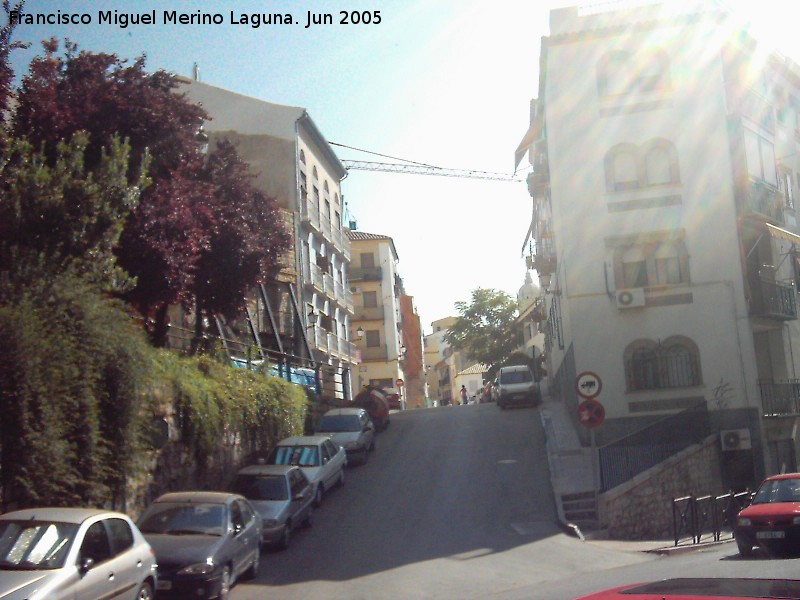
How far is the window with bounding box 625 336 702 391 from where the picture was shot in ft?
87.1

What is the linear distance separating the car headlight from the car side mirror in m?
2.54

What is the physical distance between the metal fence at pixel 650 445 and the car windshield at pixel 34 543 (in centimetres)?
1385

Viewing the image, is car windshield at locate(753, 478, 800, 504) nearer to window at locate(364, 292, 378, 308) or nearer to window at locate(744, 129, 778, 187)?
window at locate(744, 129, 778, 187)

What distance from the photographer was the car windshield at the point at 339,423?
27.1 meters

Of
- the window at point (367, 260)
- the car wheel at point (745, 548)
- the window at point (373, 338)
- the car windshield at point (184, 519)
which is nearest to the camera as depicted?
the car windshield at point (184, 519)

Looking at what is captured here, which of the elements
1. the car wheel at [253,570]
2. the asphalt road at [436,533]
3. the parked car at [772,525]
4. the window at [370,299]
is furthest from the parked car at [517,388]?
the window at [370,299]

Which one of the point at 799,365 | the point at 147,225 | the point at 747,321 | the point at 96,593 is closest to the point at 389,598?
the point at 96,593

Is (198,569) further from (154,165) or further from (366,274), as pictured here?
(366,274)

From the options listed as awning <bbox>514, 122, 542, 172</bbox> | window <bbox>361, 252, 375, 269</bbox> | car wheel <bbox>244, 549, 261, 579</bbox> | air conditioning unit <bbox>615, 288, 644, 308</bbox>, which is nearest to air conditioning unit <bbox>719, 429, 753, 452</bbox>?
air conditioning unit <bbox>615, 288, 644, 308</bbox>

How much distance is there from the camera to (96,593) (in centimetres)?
889

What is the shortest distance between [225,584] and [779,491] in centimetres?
972

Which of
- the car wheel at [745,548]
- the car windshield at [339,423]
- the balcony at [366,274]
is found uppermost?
the balcony at [366,274]

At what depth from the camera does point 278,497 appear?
16.8 meters

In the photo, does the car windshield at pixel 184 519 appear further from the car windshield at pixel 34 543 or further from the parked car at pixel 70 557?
the car windshield at pixel 34 543
